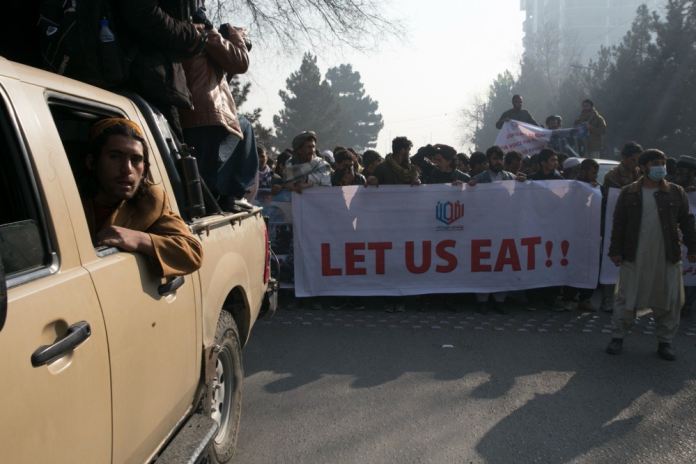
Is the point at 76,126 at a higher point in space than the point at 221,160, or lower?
higher

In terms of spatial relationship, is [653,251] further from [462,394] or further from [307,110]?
[307,110]

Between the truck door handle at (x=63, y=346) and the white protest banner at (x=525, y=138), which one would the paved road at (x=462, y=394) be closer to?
the truck door handle at (x=63, y=346)

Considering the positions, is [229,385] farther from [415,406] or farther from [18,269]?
[18,269]

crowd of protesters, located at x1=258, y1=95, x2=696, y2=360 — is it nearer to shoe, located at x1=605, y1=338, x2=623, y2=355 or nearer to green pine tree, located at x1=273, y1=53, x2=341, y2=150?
shoe, located at x1=605, y1=338, x2=623, y2=355

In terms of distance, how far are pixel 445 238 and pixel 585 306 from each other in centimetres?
185

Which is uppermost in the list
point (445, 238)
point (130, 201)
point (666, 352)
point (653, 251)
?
point (130, 201)

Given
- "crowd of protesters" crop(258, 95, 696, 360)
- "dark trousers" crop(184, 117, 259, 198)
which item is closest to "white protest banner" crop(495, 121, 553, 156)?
"crowd of protesters" crop(258, 95, 696, 360)

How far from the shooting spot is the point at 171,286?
2494 millimetres

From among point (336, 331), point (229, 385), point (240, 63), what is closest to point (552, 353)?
point (336, 331)

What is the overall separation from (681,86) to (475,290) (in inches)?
1296

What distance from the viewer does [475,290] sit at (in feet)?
25.1

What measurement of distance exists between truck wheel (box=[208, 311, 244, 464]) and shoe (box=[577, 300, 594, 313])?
5170 mm

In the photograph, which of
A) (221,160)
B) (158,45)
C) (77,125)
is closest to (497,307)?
(221,160)

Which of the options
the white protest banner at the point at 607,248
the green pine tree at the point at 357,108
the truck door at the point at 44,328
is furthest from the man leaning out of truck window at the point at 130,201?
the green pine tree at the point at 357,108
